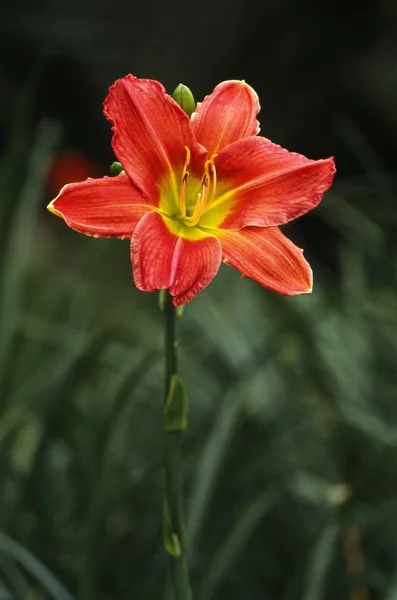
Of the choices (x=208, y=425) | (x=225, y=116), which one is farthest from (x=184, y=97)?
(x=208, y=425)

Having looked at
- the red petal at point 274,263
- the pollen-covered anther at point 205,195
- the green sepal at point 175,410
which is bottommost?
the green sepal at point 175,410

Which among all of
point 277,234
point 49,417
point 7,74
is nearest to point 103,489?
point 49,417

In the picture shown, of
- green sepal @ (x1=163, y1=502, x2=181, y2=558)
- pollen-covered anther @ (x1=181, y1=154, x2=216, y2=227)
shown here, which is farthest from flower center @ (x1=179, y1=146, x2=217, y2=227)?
green sepal @ (x1=163, y1=502, x2=181, y2=558)

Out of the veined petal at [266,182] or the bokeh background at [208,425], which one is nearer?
the veined petal at [266,182]

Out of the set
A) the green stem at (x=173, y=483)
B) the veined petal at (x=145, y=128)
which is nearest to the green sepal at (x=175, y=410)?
the green stem at (x=173, y=483)

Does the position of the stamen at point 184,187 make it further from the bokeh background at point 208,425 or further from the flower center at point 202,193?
the bokeh background at point 208,425

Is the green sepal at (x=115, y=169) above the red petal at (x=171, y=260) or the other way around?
above

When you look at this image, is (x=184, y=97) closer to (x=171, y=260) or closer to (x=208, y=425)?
(x=171, y=260)
